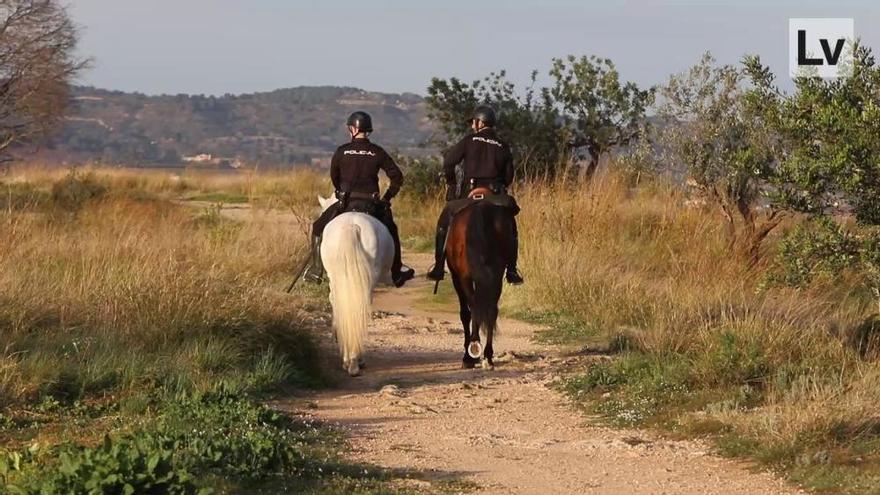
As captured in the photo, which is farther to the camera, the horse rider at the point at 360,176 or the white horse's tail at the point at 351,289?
the horse rider at the point at 360,176

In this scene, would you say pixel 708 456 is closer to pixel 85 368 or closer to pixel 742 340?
pixel 742 340

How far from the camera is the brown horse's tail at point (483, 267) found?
39.6ft

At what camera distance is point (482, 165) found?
12.6m

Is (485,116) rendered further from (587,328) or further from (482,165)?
(587,328)

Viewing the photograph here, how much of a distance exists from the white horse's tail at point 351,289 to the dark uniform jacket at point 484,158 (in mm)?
1556

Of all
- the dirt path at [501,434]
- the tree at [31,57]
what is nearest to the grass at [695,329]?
the dirt path at [501,434]

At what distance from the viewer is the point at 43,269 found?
12984mm

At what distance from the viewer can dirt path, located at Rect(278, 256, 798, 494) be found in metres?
8.02

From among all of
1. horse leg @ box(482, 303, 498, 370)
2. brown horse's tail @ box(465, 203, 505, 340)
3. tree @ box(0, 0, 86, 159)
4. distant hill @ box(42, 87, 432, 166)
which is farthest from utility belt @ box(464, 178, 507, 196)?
distant hill @ box(42, 87, 432, 166)

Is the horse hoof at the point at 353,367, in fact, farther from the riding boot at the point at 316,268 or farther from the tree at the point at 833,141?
the tree at the point at 833,141

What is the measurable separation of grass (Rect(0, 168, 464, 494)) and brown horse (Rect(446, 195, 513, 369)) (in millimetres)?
1389

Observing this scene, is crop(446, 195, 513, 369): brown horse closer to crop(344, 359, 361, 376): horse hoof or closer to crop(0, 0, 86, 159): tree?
crop(344, 359, 361, 376): horse hoof

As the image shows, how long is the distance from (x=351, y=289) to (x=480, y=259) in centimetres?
127

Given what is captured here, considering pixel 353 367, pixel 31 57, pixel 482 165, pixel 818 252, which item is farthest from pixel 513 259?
pixel 31 57
